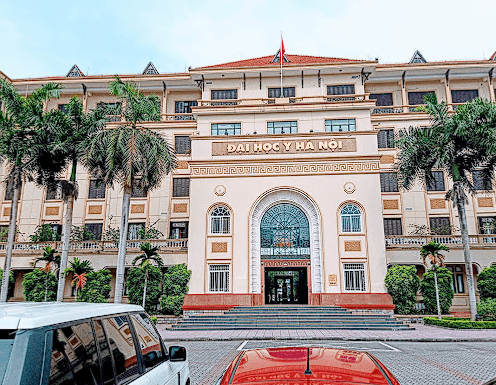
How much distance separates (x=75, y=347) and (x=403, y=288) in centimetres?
2285

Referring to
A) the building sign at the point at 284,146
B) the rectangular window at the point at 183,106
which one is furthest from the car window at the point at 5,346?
the rectangular window at the point at 183,106

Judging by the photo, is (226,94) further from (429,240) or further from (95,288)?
(429,240)

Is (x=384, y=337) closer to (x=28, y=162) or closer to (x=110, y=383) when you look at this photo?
(x=110, y=383)

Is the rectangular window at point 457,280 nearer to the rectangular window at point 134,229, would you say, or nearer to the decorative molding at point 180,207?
the decorative molding at point 180,207

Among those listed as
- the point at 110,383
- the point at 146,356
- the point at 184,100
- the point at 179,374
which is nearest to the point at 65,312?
the point at 110,383

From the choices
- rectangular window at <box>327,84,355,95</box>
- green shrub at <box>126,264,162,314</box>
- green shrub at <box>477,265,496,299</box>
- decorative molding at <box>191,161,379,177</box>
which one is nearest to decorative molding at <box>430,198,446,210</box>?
green shrub at <box>477,265,496,299</box>

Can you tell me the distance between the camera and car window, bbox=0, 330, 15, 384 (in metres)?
2.22

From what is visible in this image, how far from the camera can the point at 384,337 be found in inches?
674

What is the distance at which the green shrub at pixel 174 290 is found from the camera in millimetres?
23750

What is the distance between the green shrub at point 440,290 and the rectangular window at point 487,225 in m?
6.60

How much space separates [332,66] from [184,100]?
12.6 meters

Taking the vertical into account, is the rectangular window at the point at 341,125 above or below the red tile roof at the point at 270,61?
below

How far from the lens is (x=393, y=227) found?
2933cm

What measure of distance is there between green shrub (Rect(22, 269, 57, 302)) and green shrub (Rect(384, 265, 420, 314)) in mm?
20053
